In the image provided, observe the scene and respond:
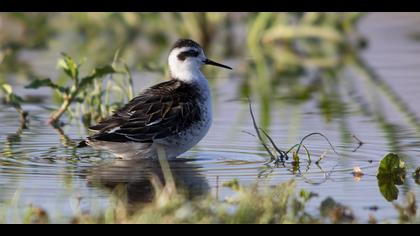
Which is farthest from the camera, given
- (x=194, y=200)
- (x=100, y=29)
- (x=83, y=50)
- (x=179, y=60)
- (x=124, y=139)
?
(x=100, y=29)

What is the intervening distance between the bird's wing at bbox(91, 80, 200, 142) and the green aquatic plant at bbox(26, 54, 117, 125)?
129 cm

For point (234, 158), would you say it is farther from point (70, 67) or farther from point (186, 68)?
point (70, 67)

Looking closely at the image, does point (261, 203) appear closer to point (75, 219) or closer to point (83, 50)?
point (75, 219)

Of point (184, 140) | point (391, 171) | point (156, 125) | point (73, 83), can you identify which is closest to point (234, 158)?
point (184, 140)

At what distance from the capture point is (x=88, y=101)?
44.4 feet

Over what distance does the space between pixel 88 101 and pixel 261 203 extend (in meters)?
6.07

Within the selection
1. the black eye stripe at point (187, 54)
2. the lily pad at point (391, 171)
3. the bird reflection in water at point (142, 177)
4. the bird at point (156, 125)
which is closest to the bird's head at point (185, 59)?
the black eye stripe at point (187, 54)

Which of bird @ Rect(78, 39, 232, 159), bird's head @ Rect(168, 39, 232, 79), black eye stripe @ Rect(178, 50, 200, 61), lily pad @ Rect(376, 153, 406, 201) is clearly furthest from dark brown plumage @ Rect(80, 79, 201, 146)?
lily pad @ Rect(376, 153, 406, 201)

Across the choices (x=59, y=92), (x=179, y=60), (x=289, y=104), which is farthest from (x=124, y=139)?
(x=289, y=104)

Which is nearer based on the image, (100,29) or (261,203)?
(261,203)

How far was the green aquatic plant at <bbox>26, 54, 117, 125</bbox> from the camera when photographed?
489 inches

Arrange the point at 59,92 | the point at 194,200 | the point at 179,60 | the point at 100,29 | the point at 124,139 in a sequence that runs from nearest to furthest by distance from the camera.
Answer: the point at 194,200, the point at 124,139, the point at 179,60, the point at 59,92, the point at 100,29

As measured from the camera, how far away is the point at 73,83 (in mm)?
13070

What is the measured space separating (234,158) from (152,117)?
0.96 meters
